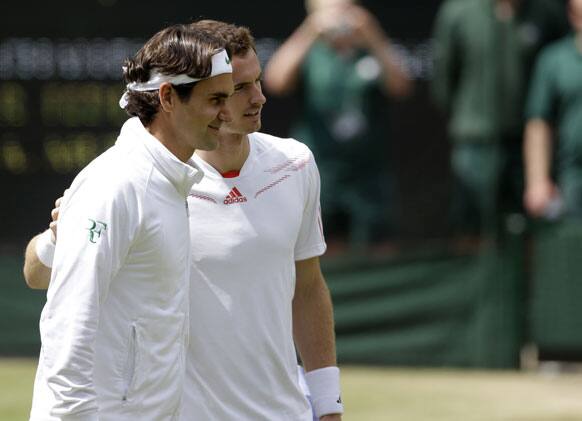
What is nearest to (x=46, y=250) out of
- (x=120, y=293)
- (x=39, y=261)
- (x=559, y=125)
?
(x=39, y=261)

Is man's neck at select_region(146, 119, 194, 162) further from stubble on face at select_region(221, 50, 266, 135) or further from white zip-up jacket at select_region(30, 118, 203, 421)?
stubble on face at select_region(221, 50, 266, 135)

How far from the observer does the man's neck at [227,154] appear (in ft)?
14.9

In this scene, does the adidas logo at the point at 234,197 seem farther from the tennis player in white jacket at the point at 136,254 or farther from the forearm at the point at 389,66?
the forearm at the point at 389,66

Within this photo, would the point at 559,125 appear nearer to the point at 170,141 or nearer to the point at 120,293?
the point at 170,141

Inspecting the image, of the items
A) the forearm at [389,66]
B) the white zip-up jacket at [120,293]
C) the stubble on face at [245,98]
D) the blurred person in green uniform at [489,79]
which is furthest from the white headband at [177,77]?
the blurred person in green uniform at [489,79]

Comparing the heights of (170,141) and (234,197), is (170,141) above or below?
above

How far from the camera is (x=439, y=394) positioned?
9.98m

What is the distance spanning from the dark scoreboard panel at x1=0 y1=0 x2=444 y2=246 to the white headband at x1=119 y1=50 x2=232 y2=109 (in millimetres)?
7954

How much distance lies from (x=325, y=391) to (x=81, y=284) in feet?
4.10

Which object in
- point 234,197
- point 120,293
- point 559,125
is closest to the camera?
point 120,293

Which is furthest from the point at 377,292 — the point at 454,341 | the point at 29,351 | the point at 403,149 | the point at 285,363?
the point at 285,363

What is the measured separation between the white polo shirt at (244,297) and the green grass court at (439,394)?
4.65m

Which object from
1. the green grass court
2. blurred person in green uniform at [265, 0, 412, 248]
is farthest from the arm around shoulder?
blurred person in green uniform at [265, 0, 412, 248]

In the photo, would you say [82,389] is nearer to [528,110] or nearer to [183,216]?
[183,216]
